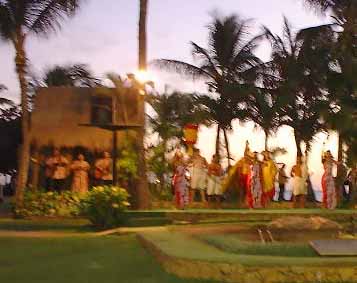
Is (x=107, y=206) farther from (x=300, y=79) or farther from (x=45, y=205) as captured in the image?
(x=300, y=79)

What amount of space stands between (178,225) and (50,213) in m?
5.73

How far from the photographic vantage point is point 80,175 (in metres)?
21.1

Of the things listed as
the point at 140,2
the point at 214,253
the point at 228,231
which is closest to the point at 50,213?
the point at 140,2

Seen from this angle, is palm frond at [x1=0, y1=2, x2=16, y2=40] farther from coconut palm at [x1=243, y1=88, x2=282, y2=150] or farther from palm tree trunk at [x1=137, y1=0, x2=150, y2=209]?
coconut palm at [x1=243, y1=88, x2=282, y2=150]

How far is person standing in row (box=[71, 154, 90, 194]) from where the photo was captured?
21125 millimetres

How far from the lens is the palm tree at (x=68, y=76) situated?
35125 millimetres

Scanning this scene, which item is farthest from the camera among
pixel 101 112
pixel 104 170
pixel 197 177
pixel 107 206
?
pixel 104 170

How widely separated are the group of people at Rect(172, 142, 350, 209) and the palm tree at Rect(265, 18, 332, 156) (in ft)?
22.2

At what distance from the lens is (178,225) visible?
49.7 feet

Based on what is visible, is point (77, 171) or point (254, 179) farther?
point (77, 171)

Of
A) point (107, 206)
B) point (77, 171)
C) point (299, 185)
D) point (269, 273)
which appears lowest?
point (269, 273)

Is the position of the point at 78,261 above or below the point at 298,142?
below

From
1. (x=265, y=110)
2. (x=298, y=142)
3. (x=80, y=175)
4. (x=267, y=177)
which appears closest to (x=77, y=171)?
(x=80, y=175)

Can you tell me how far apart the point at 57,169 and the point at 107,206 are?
20.1ft
